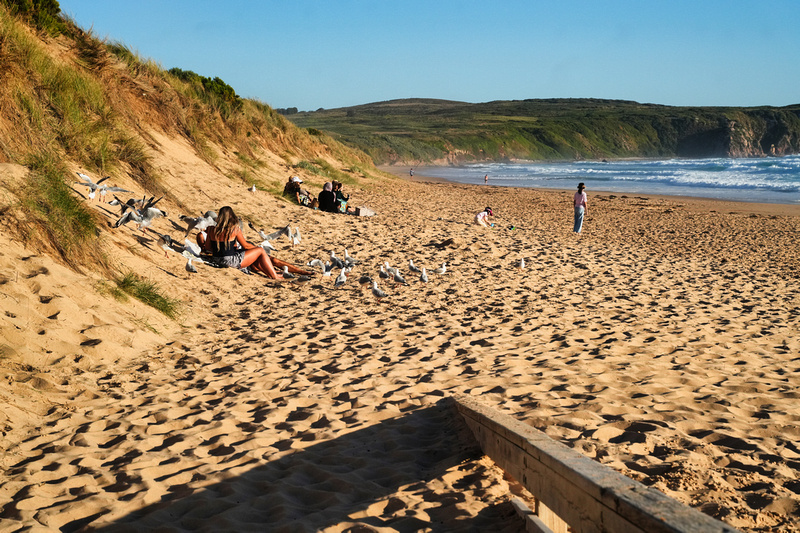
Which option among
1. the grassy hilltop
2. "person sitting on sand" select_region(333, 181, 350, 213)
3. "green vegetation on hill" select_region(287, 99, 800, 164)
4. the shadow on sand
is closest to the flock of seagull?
the grassy hilltop

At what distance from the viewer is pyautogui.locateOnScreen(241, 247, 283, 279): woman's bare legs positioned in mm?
8502

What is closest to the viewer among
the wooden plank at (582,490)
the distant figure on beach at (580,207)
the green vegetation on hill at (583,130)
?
the wooden plank at (582,490)

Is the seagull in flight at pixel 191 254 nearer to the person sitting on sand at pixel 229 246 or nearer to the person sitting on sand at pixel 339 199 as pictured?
the person sitting on sand at pixel 229 246

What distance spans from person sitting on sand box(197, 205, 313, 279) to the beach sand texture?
0.21 m

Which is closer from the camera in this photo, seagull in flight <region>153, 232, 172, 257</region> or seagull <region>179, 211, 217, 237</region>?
seagull in flight <region>153, 232, 172, 257</region>

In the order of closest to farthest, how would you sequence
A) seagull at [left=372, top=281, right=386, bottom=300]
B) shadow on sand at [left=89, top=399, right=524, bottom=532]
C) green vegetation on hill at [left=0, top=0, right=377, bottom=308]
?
shadow on sand at [left=89, top=399, right=524, bottom=532]
green vegetation on hill at [left=0, top=0, right=377, bottom=308]
seagull at [left=372, top=281, right=386, bottom=300]

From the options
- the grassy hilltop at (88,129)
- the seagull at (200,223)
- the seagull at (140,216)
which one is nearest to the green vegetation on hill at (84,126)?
the grassy hilltop at (88,129)

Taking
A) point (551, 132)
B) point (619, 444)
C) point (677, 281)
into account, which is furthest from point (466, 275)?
point (551, 132)

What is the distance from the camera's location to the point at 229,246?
8352 millimetres

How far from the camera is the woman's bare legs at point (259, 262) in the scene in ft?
27.9

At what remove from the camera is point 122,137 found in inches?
392

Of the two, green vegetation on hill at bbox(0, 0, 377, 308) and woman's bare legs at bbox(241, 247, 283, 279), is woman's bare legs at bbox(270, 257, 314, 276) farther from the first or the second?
green vegetation on hill at bbox(0, 0, 377, 308)

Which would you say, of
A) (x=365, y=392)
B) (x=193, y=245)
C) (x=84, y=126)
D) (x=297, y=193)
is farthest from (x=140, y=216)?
(x=297, y=193)

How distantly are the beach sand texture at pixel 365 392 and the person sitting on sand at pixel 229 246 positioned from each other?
208mm
